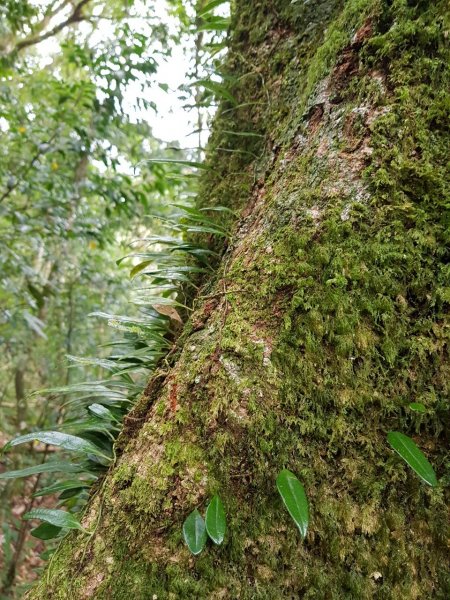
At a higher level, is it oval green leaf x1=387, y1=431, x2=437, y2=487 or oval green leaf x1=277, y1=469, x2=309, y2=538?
oval green leaf x1=387, y1=431, x2=437, y2=487

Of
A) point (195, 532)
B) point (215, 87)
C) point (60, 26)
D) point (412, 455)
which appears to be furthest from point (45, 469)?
point (60, 26)

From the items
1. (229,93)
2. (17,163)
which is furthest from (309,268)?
(17,163)

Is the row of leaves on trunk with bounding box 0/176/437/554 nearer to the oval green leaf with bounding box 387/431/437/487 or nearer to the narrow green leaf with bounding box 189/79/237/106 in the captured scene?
the oval green leaf with bounding box 387/431/437/487

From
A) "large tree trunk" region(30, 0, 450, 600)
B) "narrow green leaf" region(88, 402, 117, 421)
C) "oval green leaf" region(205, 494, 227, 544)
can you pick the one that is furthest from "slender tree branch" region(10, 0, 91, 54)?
"oval green leaf" region(205, 494, 227, 544)

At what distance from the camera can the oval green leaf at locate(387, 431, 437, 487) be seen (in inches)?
28.1

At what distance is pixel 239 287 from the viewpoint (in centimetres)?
100

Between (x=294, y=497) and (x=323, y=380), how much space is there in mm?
226

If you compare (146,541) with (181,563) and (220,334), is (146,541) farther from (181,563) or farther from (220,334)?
(220,334)

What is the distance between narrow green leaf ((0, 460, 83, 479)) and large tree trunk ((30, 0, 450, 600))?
0.43ft

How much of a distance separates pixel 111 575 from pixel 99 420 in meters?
0.42

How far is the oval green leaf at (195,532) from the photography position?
702 mm

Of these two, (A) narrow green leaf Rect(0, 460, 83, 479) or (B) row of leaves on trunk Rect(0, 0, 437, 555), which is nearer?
(B) row of leaves on trunk Rect(0, 0, 437, 555)

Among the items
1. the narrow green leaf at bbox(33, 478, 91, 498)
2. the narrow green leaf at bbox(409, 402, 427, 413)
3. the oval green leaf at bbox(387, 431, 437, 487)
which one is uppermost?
the narrow green leaf at bbox(409, 402, 427, 413)

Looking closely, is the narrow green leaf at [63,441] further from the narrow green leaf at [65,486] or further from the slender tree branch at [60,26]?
the slender tree branch at [60,26]
